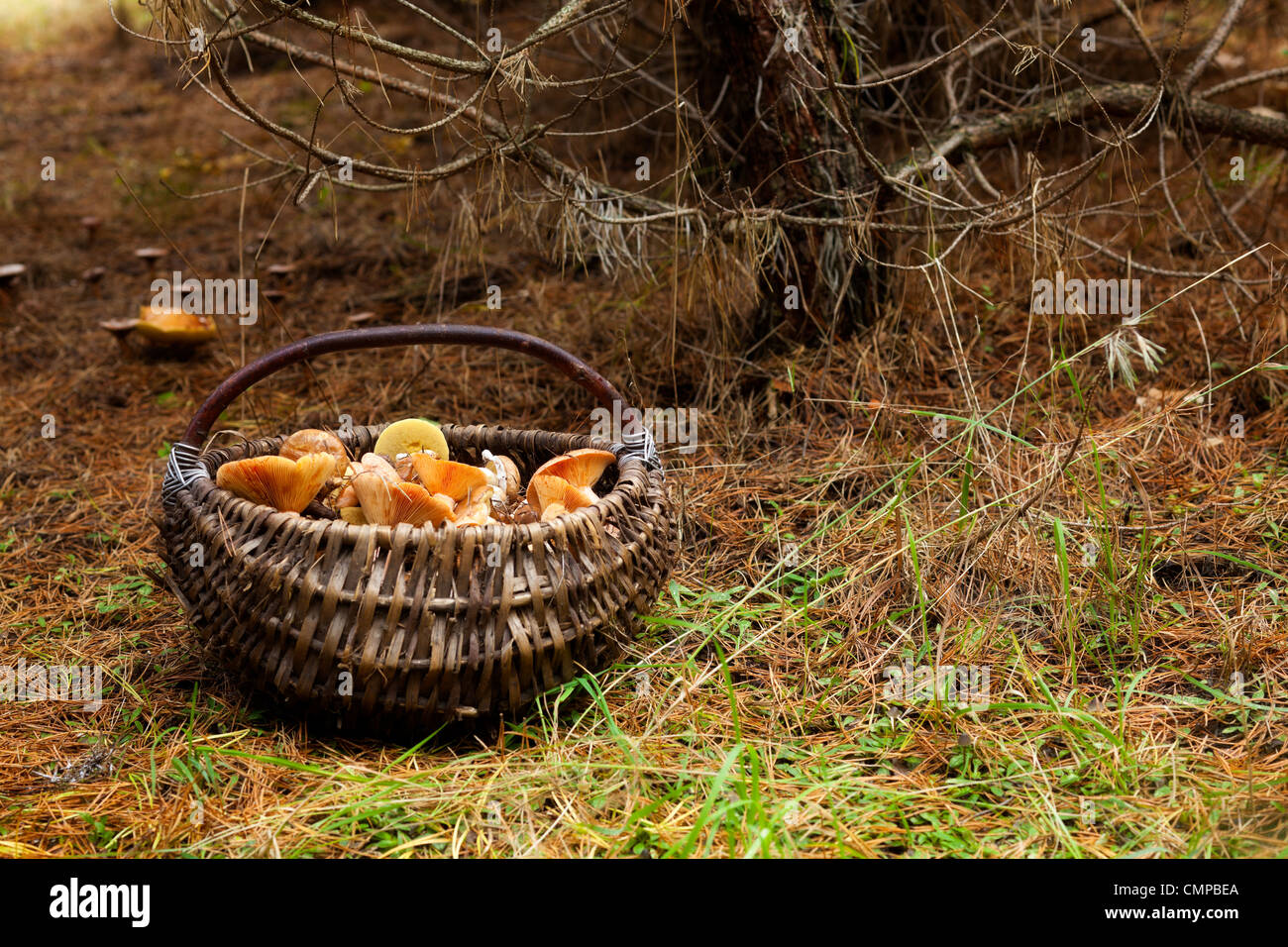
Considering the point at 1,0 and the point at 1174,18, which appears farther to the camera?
the point at 1,0

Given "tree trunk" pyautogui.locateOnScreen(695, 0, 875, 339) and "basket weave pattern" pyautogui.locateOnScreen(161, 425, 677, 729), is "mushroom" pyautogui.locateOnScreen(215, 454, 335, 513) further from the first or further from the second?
"tree trunk" pyautogui.locateOnScreen(695, 0, 875, 339)

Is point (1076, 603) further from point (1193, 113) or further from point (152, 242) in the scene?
point (152, 242)

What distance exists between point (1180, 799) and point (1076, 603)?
22.0 inches

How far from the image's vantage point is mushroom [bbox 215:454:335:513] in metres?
1.69

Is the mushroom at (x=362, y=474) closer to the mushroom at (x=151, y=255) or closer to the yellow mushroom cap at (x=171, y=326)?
the yellow mushroom cap at (x=171, y=326)

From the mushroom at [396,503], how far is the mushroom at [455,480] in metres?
0.10

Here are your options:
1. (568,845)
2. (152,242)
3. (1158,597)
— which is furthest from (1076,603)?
(152,242)

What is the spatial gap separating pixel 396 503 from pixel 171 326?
7.25ft

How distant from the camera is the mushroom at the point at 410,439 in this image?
201 centimetres

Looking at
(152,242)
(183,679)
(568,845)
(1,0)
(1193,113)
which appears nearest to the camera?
(568,845)

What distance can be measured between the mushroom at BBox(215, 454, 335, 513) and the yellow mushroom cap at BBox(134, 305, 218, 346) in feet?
6.36

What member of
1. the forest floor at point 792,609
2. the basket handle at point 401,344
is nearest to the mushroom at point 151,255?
the forest floor at point 792,609

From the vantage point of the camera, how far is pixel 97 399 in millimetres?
3227

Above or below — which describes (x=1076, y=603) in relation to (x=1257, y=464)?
below
